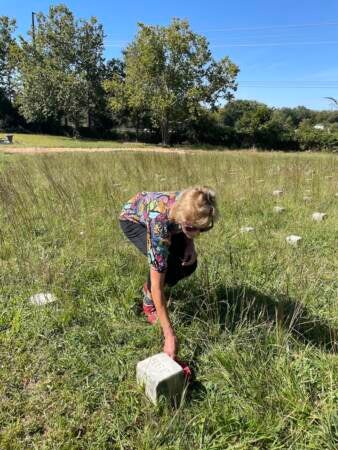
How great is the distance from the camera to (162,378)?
5.85 ft

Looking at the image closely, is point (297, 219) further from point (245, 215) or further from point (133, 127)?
point (133, 127)

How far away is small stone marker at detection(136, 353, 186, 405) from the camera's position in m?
1.80

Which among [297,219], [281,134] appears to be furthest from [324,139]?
[297,219]

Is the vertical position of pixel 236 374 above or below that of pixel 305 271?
below

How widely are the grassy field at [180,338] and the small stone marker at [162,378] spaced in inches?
2.7

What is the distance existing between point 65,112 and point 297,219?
110 feet

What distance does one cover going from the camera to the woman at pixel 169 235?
1.97 metres

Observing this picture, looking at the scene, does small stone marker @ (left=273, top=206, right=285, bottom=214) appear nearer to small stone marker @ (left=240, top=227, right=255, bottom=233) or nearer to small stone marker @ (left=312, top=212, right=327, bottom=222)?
small stone marker @ (left=312, top=212, right=327, bottom=222)

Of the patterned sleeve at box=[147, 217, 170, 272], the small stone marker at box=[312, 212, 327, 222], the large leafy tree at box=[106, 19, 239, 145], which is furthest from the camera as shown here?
the large leafy tree at box=[106, 19, 239, 145]

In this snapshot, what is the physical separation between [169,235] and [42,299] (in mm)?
1140

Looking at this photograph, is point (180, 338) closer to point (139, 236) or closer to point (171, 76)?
point (139, 236)

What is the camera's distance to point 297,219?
186 inches

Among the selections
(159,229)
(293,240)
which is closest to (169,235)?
(159,229)

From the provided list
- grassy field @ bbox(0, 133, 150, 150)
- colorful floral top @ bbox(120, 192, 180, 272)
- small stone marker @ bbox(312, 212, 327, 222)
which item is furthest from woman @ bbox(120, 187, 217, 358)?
grassy field @ bbox(0, 133, 150, 150)
